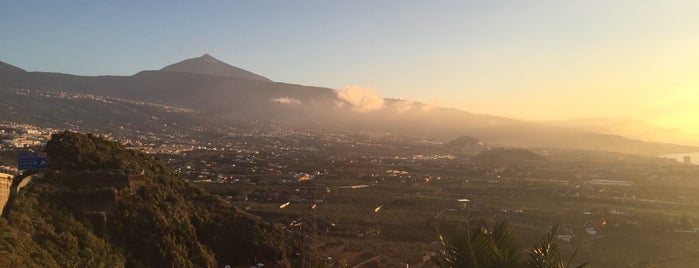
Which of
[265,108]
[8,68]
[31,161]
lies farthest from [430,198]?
[8,68]

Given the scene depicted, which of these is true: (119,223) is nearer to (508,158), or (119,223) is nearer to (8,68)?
(508,158)

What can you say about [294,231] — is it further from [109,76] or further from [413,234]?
[109,76]

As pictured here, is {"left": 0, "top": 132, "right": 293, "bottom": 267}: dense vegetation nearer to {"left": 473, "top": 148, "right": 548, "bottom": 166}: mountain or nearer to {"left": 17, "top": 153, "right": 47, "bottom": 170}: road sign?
{"left": 17, "top": 153, "right": 47, "bottom": 170}: road sign

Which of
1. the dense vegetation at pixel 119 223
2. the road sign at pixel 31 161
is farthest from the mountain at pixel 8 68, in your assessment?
the road sign at pixel 31 161

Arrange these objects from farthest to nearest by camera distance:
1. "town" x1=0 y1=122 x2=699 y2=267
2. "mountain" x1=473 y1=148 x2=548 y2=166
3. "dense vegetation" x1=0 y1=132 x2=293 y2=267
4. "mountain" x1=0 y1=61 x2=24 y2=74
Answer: "mountain" x1=0 y1=61 x2=24 y2=74, "mountain" x1=473 y1=148 x2=548 y2=166, "town" x1=0 y1=122 x2=699 y2=267, "dense vegetation" x1=0 y1=132 x2=293 y2=267

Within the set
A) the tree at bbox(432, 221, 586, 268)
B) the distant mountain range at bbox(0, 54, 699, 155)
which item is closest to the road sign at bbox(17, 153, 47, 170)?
the tree at bbox(432, 221, 586, 268)

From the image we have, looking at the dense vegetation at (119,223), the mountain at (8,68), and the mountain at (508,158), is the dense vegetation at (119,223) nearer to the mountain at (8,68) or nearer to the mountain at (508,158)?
the mountain at (508,158)
